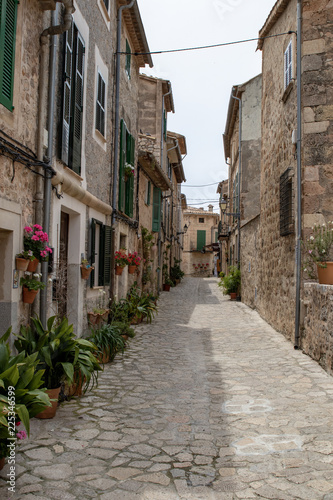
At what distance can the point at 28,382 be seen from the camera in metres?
3.27

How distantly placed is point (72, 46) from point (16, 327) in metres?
4.26

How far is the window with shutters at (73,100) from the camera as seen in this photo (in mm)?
6203

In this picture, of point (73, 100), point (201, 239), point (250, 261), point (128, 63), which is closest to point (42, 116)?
point (73, 100)

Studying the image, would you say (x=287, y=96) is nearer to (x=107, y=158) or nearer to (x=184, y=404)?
(x=107, y=158)

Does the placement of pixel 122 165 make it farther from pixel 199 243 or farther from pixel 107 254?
pixel 199 243

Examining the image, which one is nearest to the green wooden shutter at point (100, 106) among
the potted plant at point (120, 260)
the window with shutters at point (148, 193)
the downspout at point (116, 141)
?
the downspout at point (116, 141)

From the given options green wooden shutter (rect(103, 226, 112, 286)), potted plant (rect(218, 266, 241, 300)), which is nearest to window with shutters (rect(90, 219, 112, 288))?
green wooden shutter (rect(103, 226, 112, 286))

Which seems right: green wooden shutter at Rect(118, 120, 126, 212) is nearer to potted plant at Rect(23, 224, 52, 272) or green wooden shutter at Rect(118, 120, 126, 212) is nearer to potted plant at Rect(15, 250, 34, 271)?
potted plant at Rect(23, 224, 52, 272)

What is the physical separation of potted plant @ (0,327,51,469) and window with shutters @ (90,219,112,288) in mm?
4776

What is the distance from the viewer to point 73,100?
6609 millimetres

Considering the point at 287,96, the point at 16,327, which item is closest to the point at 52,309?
the point at 16,327

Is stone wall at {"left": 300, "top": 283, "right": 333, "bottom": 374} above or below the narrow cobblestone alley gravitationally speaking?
above

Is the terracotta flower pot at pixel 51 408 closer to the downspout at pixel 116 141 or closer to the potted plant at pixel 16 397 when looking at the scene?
the potted plant at pixel 16 397

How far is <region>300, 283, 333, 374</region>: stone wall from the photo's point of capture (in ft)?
20.1
